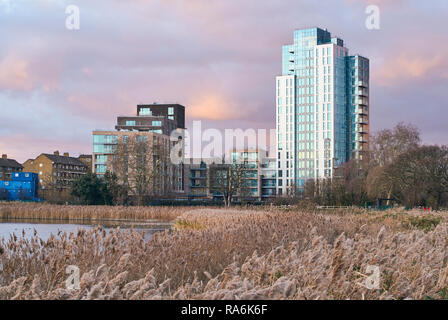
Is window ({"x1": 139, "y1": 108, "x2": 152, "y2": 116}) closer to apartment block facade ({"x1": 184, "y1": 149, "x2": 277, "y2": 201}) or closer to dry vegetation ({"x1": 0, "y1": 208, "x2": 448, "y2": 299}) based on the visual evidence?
apartment block facade ({"x1": 184, "y1": 149, "x2": 277, "y2": 201})

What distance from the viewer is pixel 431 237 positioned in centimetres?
1188

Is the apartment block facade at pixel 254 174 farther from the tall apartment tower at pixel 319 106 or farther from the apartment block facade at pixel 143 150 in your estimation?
the apartment block facade at pixel 143 150

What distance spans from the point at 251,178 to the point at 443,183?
79.5 meters

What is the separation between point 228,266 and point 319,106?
12183cm

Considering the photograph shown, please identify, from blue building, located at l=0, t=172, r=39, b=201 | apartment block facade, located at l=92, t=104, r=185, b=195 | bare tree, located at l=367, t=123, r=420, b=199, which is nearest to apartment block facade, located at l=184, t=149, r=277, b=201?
apartment block facade, located at l=92, t=104, r=185, b=195

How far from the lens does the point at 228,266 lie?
6.59 meters

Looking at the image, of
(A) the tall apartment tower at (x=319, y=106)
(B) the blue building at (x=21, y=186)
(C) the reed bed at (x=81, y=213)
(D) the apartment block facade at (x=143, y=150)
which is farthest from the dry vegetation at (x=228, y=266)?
(A) the tall apartment tower at (x=319, y=106)

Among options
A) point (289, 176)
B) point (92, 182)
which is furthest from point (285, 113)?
point (92, 182)

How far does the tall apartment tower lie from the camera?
124 m

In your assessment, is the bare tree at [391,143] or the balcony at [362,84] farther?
the balcony at [362,84]

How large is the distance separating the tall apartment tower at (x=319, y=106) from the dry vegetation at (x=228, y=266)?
11095 centimetres

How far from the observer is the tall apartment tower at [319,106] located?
124 metres

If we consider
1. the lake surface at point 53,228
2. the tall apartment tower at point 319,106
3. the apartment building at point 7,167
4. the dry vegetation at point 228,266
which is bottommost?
the lake surface at point 53,228
